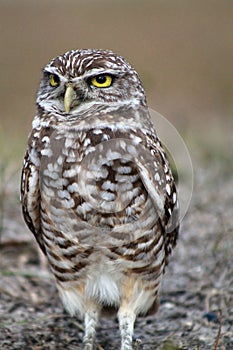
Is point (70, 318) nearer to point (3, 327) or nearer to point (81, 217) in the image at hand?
point (3, 327)

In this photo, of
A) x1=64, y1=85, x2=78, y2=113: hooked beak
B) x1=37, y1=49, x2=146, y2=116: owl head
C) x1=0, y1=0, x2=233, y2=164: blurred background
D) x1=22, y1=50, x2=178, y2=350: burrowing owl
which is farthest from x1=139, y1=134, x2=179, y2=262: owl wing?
x1=0, y1=0, x2=233, y2=164: blurred background

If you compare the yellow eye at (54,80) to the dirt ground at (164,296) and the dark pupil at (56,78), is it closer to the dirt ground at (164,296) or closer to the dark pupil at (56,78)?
the dark pupil at (56,78)

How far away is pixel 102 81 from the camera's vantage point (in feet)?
11.7

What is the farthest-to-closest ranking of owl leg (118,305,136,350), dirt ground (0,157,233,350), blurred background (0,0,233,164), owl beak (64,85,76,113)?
blurred background (0,0,233,164), dirt ground (0,157,233,350), owl leg (118,305,136,350), owl beak (64,85,76,113)

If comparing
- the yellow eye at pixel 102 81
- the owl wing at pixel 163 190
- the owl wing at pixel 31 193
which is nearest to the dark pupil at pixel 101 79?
the yellow eye at pixel 102 81

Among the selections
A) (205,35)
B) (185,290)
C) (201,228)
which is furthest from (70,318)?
(205,35)

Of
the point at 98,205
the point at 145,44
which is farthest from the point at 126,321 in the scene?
the point at 145,44

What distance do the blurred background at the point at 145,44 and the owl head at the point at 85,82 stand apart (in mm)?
5624

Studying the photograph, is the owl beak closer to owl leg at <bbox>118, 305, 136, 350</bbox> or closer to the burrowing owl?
the burrowing owl

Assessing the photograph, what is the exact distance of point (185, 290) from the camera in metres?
4.68

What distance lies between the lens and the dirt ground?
3.98 metres

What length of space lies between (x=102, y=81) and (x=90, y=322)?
137 cm

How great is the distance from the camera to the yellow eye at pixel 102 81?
11.6 ft

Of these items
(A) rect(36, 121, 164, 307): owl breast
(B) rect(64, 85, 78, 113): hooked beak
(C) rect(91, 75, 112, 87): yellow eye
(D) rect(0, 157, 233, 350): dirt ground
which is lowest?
(D) rect(0, 157, 233, 350): dirt ground
